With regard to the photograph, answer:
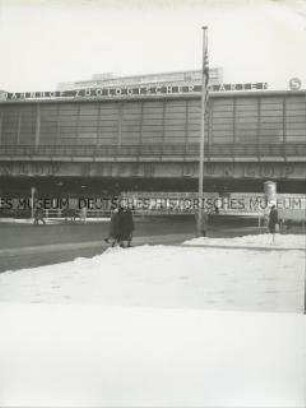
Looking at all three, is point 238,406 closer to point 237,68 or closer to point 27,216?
point 237,68

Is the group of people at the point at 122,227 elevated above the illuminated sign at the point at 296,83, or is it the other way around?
the illuminated sign at the point at 296,83

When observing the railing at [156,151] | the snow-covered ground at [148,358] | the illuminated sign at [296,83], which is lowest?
the snow-covered ground at [148,358]

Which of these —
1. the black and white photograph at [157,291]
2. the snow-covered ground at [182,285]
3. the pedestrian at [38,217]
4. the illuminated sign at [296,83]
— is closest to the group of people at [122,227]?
the black and white photograph at [157,291]

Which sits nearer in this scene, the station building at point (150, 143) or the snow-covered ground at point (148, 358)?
the snow-covered ground at point (148, 358)

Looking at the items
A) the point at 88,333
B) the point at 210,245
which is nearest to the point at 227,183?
the point at 210,245

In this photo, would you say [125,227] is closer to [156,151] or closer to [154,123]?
[156,151]

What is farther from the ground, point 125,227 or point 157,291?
point 125,227

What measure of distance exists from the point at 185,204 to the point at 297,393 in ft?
54.9

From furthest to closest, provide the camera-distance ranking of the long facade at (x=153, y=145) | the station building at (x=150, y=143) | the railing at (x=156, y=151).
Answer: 1. the railing at (x=156, y=151)
2. the long facade at (x=153, y=145)
3. the station building at (x=150, y=143)

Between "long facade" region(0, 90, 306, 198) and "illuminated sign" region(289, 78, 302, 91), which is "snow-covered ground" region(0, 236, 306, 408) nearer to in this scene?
"illuminated sign" region(289, 78, 302, 91)

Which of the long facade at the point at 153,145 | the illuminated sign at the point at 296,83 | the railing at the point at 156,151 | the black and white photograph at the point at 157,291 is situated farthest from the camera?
the railing at the point at 156,151

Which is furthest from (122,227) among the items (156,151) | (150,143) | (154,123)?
(154,123)

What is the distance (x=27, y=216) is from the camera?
29.4 metres

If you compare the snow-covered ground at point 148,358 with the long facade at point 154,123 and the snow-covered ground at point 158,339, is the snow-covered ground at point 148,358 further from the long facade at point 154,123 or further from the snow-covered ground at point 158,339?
the long facade at point 154,123
